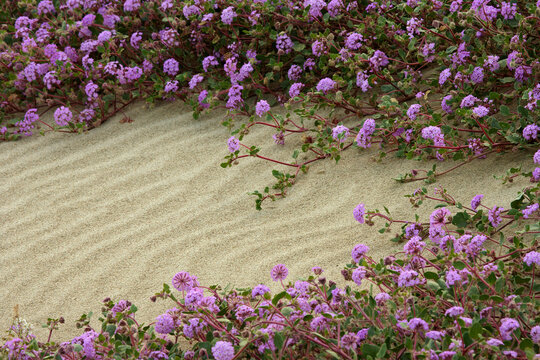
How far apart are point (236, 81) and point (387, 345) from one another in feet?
9.51

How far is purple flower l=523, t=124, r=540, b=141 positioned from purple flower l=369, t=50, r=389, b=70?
3.91 feet

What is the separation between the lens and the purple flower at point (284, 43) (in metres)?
5.11

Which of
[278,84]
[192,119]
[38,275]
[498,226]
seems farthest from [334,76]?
[38,275]

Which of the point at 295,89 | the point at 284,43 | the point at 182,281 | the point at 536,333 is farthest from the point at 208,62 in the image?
the point at 536,333

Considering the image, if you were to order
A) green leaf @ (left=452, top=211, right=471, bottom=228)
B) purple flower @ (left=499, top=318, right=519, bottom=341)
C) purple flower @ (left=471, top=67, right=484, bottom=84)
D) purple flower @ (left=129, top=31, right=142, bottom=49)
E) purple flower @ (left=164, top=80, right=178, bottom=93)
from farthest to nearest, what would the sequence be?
purple flower @ (left=129, top=31, right=142, bottom=49) < purple flower @ (left=164, top=80, right=178, bottom=93) < purple flower @ (left=471, top=67, right=484, bottom=84) < green leaf @ (left=452, top=211, right=471, bottom=228) < purple flower @ (left=499, top=318, right=519, bottom=341)

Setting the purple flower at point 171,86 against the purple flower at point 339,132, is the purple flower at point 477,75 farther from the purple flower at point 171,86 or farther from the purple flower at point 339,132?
the purple flower at point 171,86

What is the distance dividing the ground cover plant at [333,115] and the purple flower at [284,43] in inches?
0.4

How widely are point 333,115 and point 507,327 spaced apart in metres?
2.75

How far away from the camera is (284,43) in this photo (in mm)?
5129

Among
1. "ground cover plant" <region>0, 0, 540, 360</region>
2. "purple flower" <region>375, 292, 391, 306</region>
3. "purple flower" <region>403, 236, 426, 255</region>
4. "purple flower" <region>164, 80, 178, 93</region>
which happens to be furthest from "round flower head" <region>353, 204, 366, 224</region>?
"purple flower" <region>164, 80, 178, 93</region>

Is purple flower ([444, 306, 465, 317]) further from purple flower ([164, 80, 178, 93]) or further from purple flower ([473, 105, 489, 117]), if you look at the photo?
purple flower ([164, 80, 178, 93])

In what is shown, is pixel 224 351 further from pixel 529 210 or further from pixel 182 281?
pixel 529 210

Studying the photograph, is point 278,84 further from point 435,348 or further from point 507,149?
point 435,348

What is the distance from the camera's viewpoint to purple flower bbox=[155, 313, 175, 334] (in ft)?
9.61
